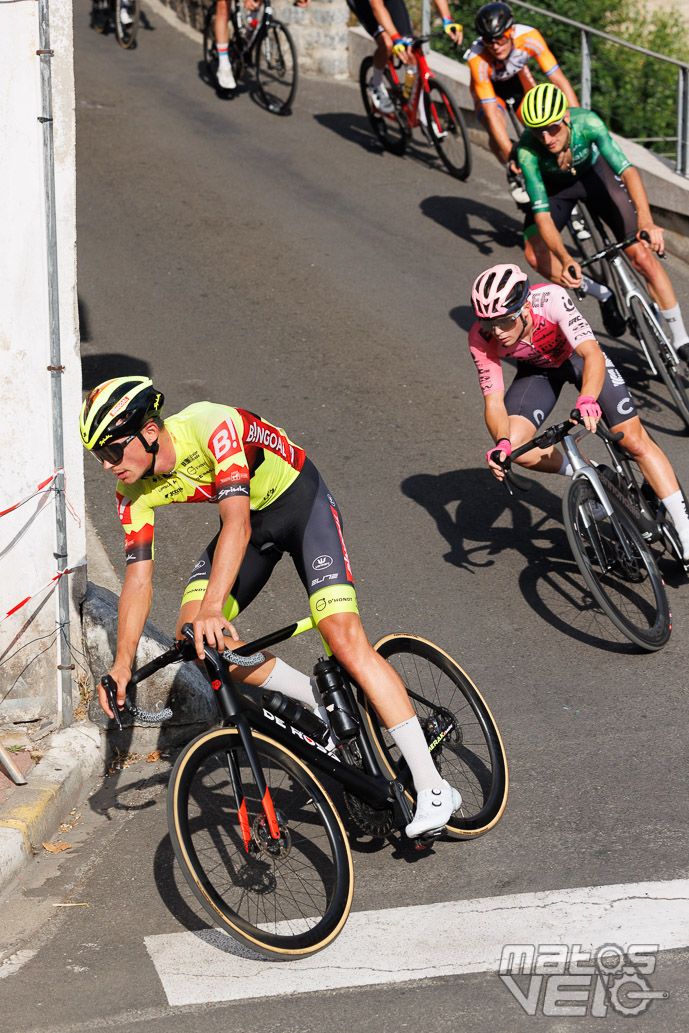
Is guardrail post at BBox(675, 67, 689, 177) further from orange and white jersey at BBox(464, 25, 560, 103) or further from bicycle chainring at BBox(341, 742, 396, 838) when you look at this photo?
bicycle chainring at BBox(341, 742, 396, 838)

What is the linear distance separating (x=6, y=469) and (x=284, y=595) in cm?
216

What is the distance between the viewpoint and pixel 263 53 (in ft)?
54.6

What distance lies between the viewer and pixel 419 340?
1076cm

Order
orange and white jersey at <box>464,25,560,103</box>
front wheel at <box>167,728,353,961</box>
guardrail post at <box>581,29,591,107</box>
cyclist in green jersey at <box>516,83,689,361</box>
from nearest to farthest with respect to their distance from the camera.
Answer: front wheel at <box>167,728,353,961</box>, cyclist in green jersey at <box>516,83,689,361</box>, orange and white jersey at <box>464,25,560,103</box>, guardrail post at <box>581,29,591,107</box>

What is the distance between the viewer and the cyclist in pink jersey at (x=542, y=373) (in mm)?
6250

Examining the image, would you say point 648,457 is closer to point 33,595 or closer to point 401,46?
point 33,595

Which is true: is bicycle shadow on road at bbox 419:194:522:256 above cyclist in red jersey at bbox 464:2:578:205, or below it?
below

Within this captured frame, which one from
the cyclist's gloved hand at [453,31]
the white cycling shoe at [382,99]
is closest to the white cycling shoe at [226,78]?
the white cycling shoe at [382,99]

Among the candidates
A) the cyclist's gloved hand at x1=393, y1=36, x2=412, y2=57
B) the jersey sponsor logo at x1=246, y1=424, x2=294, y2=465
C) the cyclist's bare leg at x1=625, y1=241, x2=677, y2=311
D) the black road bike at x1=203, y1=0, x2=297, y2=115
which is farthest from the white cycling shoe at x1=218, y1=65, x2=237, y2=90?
the jersey sponsor logo at x1=246, y1=424, x2=294, y2=465

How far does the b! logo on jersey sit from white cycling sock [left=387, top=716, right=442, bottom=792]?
130 centimetres

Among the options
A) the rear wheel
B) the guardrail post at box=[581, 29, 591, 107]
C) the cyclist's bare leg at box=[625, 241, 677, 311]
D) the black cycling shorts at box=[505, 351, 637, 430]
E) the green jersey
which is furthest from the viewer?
the rear wheel

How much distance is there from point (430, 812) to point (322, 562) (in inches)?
43.7

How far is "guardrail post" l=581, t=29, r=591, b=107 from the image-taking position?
13406 millimetres

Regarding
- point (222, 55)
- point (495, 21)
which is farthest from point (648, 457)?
point (222, 55)
